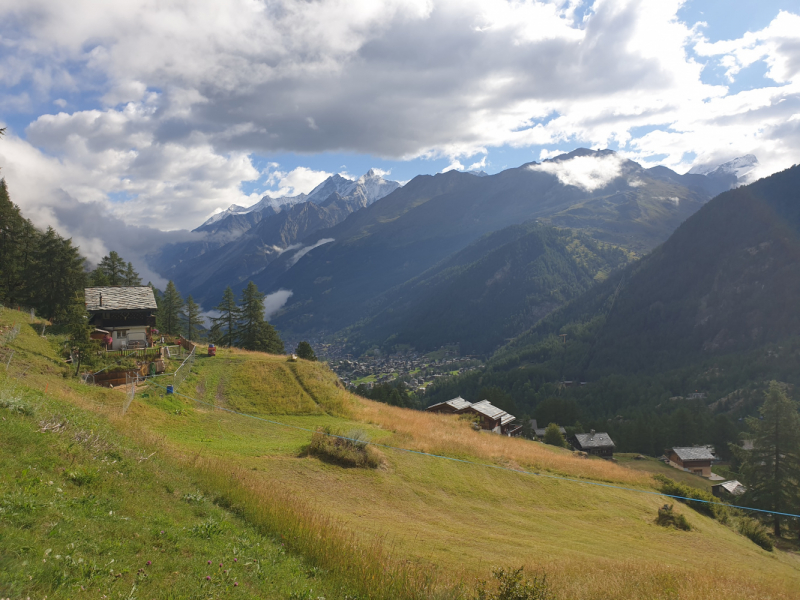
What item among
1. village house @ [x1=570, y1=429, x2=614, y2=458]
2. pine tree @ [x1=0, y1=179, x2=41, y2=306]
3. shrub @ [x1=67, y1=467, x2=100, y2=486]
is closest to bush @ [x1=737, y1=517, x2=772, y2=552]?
A: shrub @ [x1=67, y1=467, x2=100, y2=486]

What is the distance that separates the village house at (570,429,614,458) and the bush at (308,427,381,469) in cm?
8132

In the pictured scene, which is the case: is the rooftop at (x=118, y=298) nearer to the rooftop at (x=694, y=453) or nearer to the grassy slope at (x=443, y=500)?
the grassy slope at (x=443, y=500)

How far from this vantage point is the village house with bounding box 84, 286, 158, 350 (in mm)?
43719

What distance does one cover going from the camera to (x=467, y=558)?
11945 millimetres

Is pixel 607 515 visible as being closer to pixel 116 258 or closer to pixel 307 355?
pixel 307 355

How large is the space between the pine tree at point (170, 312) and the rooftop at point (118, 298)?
2946cm

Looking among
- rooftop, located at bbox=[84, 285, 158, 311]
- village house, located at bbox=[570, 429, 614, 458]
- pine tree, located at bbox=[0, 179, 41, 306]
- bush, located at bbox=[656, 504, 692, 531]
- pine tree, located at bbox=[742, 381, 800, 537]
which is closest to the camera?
bush, located at bbox=[656, 504, 692, 531]

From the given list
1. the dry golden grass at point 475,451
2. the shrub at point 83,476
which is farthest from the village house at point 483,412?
the shrub at point 83,476

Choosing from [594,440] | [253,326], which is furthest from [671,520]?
[594,440]

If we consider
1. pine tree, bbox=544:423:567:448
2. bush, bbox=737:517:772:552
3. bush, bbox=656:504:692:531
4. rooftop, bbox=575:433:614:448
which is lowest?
rooftop, bbox=575:433:614:448

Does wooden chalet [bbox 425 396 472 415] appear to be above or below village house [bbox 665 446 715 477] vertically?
above

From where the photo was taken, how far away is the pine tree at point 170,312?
75.9 m

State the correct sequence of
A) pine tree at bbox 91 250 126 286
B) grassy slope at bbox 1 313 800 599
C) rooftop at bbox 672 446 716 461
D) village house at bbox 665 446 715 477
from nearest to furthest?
1. grassy slope at bbox 1 313 800 599
2. pine tree at bbox 91 250 126 286
3. village house at bbox 665 446 715 477
4. rooftop at bbox 672 446 716 461

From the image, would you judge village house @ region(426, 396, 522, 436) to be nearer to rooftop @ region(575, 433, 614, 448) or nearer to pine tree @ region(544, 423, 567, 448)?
pine tree @ region(544, 423, 567, 448)
